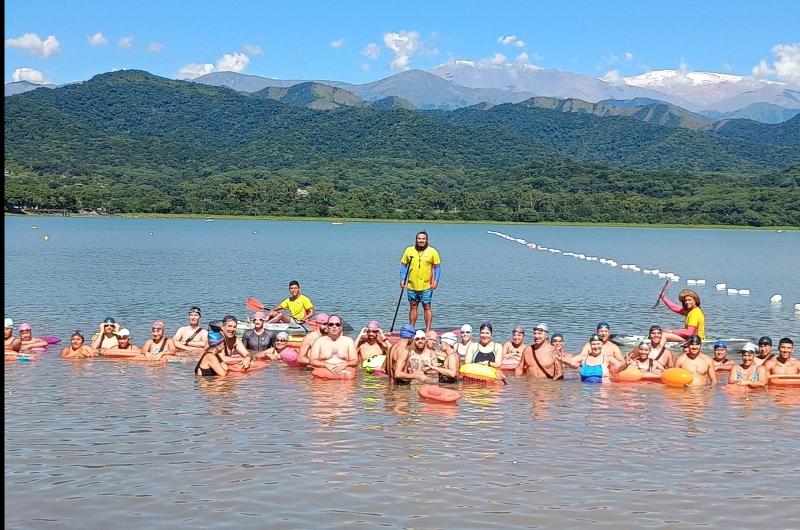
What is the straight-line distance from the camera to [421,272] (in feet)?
66.6

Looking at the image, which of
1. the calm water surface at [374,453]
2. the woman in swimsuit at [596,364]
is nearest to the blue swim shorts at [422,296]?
the woman in swimsuit at [596,364]

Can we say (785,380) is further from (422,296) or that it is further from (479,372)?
(422,296)

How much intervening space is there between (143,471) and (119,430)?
2.09 meters

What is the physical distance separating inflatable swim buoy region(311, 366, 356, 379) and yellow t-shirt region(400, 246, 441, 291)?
402 centimetres

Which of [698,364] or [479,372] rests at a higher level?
[698,364]

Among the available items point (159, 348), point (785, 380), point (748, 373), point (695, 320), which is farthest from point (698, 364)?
point (159, 348)

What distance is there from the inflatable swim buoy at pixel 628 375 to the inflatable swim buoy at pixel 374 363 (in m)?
4.05

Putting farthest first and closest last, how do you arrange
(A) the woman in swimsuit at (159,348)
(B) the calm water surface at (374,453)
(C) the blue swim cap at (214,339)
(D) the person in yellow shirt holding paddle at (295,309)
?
1. (D) the person in yellow shirt holding paddle at (295,309)
2. (A) the woman in swimsuit at (159,348)
3. (C) the blue swim cap at (214,339)
4. (B) the calm water surface at (374,453)

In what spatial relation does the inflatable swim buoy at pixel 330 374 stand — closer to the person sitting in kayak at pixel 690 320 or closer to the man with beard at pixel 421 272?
the man with beard at pixel 421 272

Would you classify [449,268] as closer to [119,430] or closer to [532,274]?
[532,274]

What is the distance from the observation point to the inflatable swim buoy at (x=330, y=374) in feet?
53.8

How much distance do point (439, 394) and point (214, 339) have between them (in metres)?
5.68

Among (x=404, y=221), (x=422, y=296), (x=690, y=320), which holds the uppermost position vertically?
(x=404, y=221)

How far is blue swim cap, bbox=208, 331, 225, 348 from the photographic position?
1779 cm
